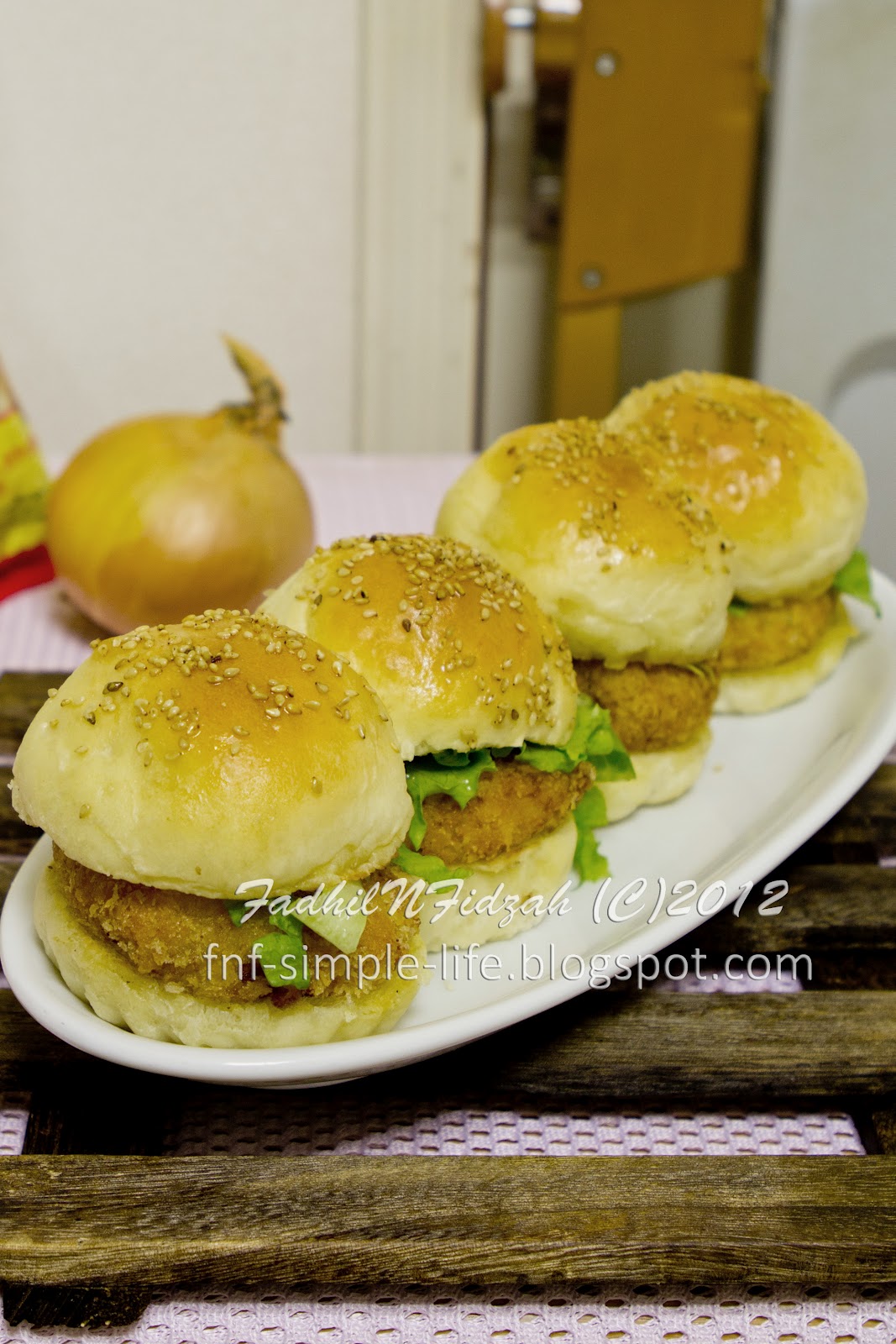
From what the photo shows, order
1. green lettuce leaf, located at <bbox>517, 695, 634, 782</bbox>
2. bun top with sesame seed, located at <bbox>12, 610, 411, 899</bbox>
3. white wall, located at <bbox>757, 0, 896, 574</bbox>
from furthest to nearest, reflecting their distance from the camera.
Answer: white wall, located at <bbox>757, 0, 896, 574</bbox>, green lettuce leaf, located at <bbox>517, 695, 634, 782</bbox>, bun top with sesame seed, located at <bbox>12, 610, 411, 899</bbox>

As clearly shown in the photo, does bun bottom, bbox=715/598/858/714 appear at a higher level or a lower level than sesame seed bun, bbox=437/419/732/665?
lower

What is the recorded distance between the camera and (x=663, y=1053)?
1365 millimetres

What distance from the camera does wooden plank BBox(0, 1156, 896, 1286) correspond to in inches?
42.4

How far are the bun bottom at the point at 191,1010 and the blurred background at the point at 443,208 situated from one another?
2.70 meters

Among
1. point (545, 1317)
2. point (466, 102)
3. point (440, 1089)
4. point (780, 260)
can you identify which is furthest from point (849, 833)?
point (466, 102)

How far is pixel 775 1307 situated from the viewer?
1.15m

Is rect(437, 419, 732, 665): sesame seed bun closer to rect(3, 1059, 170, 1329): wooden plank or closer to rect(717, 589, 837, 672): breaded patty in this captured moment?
rect(717, 589, 837, 672): breaded patty

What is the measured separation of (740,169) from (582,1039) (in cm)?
302

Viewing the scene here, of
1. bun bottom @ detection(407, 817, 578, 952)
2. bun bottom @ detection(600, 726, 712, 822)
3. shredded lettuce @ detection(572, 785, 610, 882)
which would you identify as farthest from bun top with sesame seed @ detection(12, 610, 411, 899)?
bun bottom @ detection(600, 726, 712, 822)

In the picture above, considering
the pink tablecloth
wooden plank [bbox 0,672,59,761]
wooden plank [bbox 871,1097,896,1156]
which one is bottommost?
the pink tablecloth

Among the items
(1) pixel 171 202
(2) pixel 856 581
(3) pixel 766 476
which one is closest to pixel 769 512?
(3) pixel 766 476

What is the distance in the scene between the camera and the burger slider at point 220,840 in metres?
1.19

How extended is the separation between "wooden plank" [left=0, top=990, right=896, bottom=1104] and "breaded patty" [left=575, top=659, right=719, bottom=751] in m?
0.45

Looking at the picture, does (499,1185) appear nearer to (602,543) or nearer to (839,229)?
(602,543)
